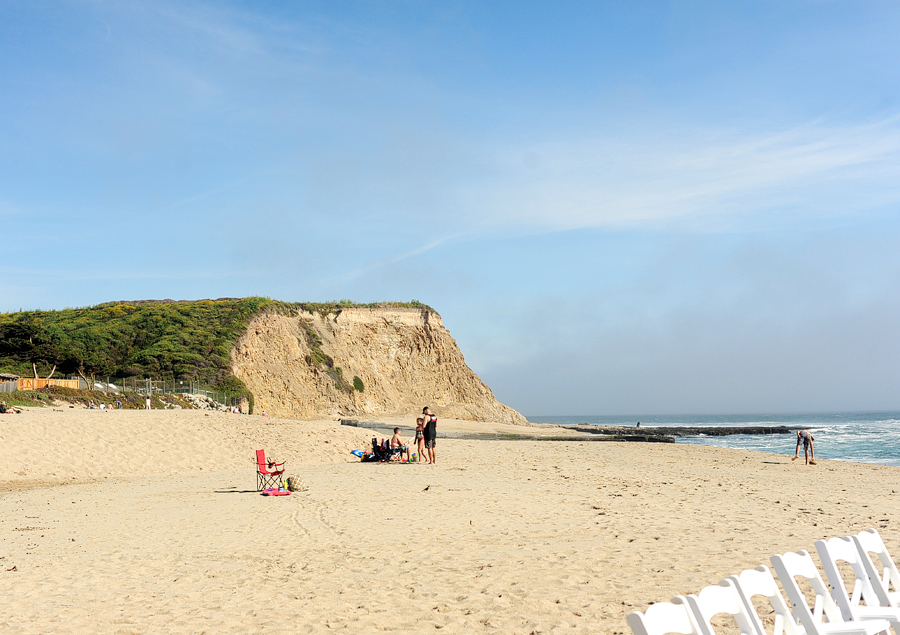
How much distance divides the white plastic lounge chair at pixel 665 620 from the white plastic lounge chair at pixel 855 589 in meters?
1.62

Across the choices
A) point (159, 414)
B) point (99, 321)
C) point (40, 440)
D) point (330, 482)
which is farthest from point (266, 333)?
point (330, 482)

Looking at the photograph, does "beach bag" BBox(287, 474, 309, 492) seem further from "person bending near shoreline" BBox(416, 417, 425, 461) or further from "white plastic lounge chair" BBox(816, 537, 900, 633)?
"white plastic lounge chair" BBox(816, 537, 900, 633)

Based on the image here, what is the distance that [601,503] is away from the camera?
10.9 meters

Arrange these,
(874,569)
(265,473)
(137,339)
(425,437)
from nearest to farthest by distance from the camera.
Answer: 1. (874,569)
2. (265,473)
3. (425,437)
4. (137,339)

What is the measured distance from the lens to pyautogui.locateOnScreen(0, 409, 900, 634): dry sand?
18.0 ft

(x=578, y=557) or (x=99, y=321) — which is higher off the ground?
(x=99, y=321)

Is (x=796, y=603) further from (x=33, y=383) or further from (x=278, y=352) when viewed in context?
(x=278, y=352)

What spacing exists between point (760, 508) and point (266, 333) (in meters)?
42.2

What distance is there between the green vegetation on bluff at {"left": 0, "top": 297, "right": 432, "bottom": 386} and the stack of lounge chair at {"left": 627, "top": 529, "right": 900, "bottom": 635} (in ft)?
128

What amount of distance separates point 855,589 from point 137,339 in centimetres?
4840

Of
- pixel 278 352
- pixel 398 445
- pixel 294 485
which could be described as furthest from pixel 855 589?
pixel 278 352

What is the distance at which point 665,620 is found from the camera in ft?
8.94

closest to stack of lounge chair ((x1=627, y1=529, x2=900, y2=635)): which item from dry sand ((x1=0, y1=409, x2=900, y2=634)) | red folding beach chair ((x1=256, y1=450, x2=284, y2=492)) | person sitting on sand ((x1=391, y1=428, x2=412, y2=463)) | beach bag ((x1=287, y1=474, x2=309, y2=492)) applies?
dry sand ((x1=0, y1=409, x2=900, y2=634))

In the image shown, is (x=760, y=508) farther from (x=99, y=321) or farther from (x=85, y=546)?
(x=99, y=321)
